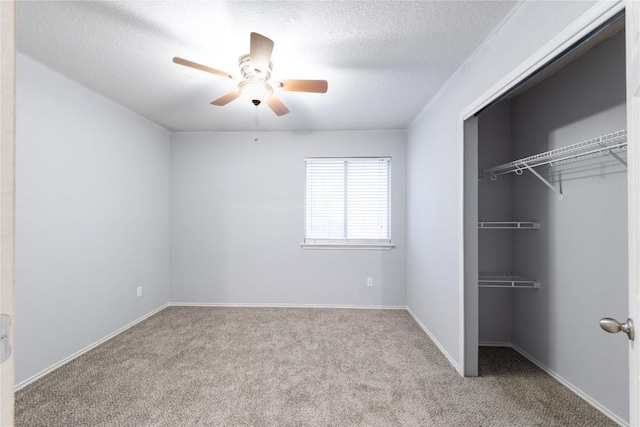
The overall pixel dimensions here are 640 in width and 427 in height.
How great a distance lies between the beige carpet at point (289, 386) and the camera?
5.57 ft

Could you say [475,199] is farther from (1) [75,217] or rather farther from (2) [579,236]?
(1) [75,217]

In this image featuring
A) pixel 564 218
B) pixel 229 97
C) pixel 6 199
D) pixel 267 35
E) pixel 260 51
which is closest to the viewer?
pixel 6 199

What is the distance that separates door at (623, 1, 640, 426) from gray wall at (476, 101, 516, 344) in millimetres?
1904

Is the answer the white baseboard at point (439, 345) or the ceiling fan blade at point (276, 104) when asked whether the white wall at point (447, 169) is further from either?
the ceiling fan blade at point (276, 104)

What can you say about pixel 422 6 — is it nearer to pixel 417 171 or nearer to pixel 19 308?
pixel 417 171

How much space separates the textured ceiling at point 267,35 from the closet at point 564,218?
64 cm

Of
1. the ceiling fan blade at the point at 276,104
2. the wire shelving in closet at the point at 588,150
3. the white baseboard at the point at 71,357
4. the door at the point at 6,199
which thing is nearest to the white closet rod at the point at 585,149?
the wire shelving in closet at the point at 588,150

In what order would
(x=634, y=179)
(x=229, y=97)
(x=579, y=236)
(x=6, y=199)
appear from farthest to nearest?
1. (x=229, y=97)
2. (x=579, y=236)
3. (x=634, y=179)
4. (x=6, y=199)

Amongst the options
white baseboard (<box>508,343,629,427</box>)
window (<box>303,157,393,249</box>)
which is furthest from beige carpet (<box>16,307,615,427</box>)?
window (<box>303,157,393,249</box>)

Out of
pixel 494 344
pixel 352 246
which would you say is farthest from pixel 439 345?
pixel 352 246

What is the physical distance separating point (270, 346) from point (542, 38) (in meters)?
3.00

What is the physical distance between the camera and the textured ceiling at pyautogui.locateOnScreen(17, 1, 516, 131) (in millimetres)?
1601

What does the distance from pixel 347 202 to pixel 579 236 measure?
93.8 inches

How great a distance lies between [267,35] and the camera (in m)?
1.83
